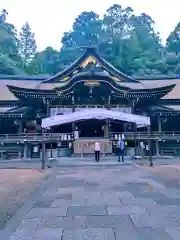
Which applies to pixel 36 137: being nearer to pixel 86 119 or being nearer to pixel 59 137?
pixel 59 137

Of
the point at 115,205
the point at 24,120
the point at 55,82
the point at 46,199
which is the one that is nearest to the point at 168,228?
the point at 115,205

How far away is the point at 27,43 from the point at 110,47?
34.7m

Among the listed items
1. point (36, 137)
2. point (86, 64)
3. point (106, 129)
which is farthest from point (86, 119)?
point (86, 64)

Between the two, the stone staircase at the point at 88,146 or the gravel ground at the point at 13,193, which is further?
the stone staircase at the point at 88,146

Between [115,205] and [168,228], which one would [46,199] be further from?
[168,228]

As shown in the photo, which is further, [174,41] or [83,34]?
[83,34]

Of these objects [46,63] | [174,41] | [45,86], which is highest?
[174,41]

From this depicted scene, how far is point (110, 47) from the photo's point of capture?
6450 cm

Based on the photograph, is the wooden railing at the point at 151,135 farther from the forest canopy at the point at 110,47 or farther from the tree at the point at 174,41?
the tree at the point at 174,41

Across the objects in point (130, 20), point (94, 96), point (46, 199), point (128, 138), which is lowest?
point (46, 199)

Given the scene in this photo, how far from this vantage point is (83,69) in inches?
1016

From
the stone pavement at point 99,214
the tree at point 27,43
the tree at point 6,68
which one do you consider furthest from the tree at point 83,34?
the stone pavement at point 99,214

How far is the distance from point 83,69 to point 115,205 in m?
20.4

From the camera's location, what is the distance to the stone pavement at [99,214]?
180 inches
